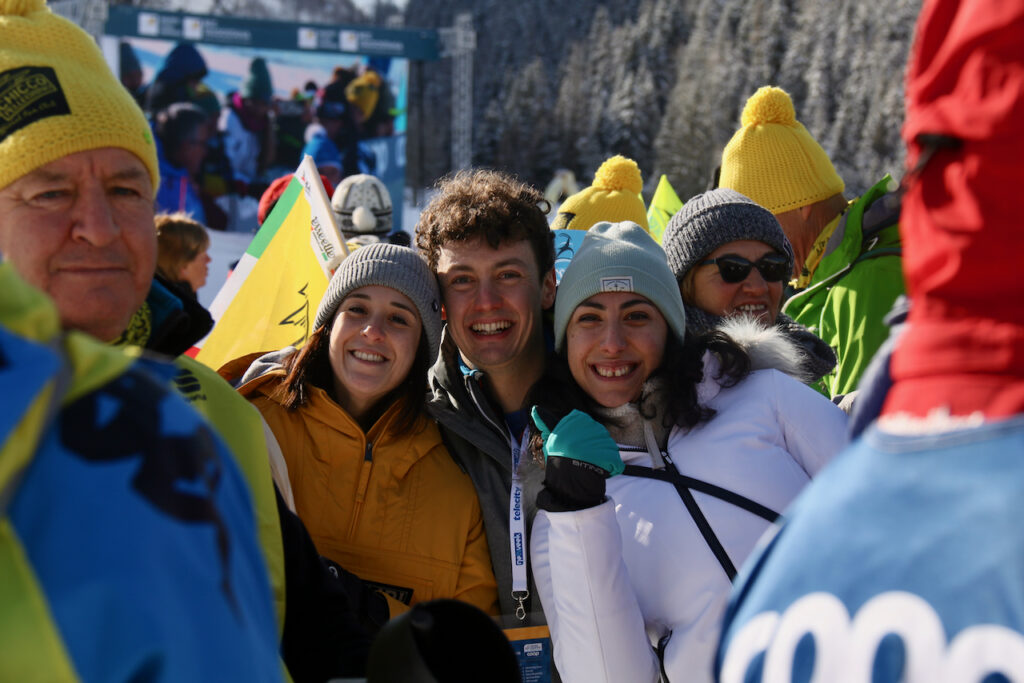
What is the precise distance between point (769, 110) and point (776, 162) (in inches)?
13.1

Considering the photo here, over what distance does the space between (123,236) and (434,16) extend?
92.6 meters

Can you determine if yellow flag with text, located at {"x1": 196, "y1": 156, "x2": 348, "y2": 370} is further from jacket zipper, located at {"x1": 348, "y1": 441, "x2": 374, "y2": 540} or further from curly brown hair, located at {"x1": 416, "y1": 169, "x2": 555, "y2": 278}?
jacket zipper, located at {"x1": 348, "y1": 441, "x2": 374, "y2": 540}

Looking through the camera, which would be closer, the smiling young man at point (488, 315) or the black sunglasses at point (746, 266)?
the smiling young man at point (488, 315)

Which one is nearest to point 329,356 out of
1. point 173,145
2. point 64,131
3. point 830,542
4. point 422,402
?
point 422,402

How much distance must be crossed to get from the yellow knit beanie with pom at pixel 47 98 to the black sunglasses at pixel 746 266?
190cm

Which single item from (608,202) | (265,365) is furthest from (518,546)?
(608,202)

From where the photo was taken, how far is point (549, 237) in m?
3.14

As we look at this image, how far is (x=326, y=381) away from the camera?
277 cm

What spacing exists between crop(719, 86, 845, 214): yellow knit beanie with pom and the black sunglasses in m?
1.07

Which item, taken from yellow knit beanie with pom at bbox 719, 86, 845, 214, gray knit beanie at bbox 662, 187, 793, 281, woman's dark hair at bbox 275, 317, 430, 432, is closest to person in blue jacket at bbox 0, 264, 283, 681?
woman's dark hair at bbox 275, 317, 430, 432

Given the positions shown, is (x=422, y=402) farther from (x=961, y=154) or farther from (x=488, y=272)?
(x=961, y=154)

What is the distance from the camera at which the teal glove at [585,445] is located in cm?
207

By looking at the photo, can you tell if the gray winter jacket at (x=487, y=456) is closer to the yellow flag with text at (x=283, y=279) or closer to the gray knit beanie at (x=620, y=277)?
the gray knit beanie at (x=620, y=277)

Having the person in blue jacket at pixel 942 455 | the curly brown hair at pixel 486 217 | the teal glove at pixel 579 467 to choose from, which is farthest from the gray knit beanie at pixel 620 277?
the person in blue jacket at pixel 942 455
